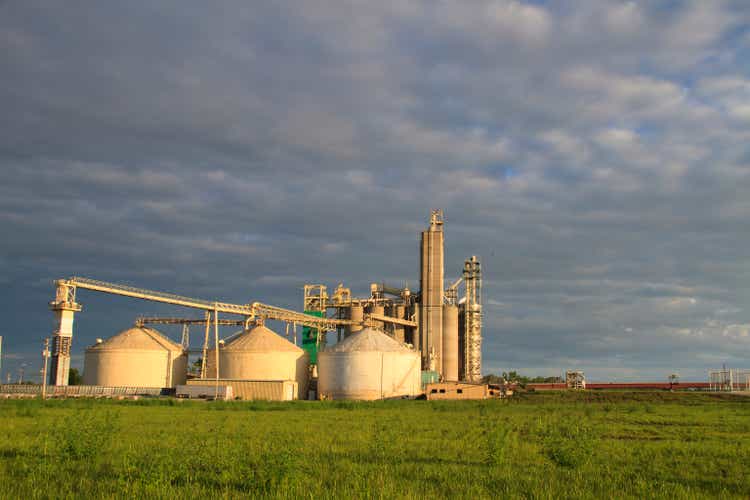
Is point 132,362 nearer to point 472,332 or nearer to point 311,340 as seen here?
point 311,340

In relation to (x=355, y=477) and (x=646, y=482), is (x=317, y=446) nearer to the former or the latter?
(x=355, y=477)

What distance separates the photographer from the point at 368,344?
107 meters

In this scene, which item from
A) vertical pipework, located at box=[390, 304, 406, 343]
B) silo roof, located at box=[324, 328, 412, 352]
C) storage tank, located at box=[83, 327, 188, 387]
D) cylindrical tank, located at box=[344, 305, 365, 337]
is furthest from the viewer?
vertical pipework, located at box=[390, 304, 406, 343]

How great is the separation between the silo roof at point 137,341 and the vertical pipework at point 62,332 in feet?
53.5

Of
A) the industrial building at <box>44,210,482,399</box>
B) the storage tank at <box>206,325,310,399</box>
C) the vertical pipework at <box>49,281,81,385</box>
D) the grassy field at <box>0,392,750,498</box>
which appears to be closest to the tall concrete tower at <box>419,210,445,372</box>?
the industrial building at <box>44,210,482,399</box>

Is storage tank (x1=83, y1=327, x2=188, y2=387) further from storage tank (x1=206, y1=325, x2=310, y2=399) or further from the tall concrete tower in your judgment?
the tall concrete tower

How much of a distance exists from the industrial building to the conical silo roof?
6.3 inches

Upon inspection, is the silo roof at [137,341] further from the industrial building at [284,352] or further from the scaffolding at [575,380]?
the scaffolding at [575,380]

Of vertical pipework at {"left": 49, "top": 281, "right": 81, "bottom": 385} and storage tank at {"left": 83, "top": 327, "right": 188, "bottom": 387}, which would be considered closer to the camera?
vertical pipework at {"left": 49, "top": 281, "right": 81, "bottom": 385}

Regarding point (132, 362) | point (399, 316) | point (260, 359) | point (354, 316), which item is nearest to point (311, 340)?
point (354, 316)

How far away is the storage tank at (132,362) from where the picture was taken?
10988 centimetres

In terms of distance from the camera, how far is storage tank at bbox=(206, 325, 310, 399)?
109000mm

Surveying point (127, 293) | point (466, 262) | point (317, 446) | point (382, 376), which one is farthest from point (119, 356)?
point (317, 446)

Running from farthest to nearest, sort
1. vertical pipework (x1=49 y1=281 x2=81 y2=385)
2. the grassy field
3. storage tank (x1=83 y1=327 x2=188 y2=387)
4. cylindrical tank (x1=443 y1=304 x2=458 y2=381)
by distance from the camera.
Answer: cylindrical tank (x1=443 y1=304 x2=458 y2=381)
storage tank (x1=83 y1=327 x2=188 y2=387)
vertical pipework (x1=49 y1=281 x2=81 y2=385)
the grassy field
